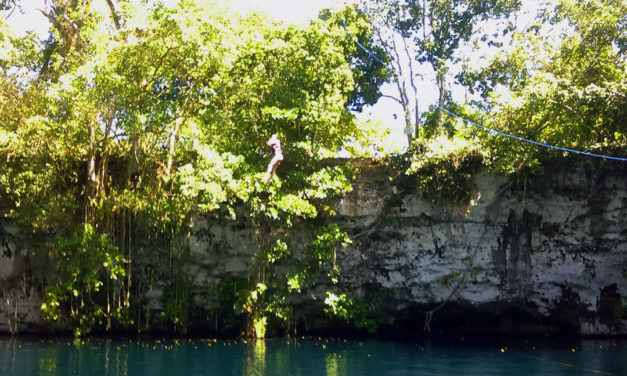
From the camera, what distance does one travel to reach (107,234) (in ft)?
51.3

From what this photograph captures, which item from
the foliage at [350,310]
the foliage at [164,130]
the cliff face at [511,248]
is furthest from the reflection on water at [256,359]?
the cliff face at [511,248]

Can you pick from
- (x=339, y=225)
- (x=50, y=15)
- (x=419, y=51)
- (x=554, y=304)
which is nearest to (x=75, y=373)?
(x=339, y=225)

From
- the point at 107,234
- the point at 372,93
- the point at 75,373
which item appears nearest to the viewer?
the point at 75,373

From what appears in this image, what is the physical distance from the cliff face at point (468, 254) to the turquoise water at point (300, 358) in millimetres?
1580

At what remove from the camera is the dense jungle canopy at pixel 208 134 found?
14383mm

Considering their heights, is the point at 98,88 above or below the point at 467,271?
above

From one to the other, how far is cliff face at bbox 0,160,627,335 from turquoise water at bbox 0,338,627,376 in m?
1.58

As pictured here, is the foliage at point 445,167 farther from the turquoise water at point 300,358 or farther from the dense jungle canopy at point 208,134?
the turquoise water at point 300,358

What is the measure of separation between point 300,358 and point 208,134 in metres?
5.67

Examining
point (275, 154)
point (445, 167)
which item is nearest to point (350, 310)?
point (445, 167)

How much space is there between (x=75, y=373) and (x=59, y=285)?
6333 millimetres

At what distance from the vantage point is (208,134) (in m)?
15.3

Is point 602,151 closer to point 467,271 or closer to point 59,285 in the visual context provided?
point 467,271

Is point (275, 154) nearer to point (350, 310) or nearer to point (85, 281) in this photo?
point (350, 310)
